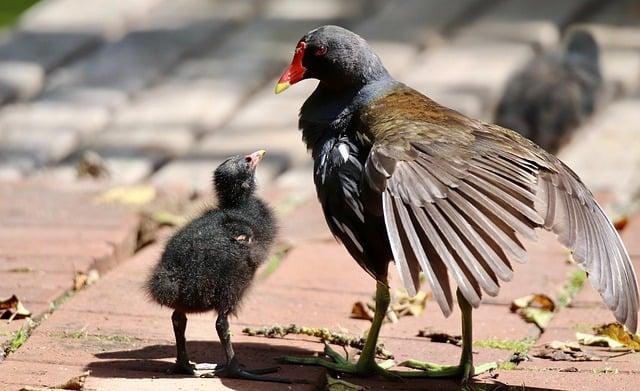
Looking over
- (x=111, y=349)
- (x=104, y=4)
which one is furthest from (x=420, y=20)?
(x=111, y=349)

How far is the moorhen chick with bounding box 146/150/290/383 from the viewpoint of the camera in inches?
159

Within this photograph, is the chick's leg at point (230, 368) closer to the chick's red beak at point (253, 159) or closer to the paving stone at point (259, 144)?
the chick's red beak at point (253, 159)

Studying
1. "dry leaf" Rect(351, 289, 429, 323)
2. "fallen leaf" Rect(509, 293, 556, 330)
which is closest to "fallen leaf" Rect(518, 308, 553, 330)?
"fallen leaf" Rect(509, 293, 556, 330)

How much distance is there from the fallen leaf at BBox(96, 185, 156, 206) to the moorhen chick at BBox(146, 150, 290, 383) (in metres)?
1.74

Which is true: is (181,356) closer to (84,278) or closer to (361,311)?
(361,311)

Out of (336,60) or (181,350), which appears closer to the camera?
(181,350)

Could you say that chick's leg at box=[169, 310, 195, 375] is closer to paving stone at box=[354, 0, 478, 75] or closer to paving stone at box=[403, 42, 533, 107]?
paving stone at box=[403, 42, 533, 107]

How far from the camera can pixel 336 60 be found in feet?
15.2

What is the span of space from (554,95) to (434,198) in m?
4.13

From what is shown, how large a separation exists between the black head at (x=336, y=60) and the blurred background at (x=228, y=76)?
5.28 ft

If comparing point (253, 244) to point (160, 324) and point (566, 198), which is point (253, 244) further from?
point (566, 198)

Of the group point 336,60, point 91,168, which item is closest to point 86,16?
point 91,168

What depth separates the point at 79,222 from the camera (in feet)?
18.6

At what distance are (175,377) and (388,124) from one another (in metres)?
1.03
